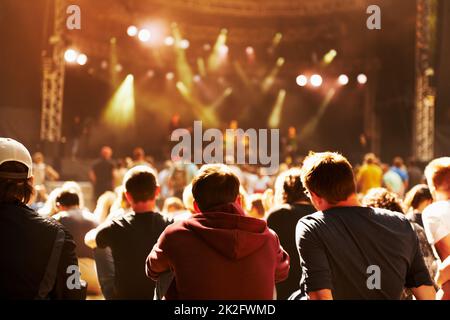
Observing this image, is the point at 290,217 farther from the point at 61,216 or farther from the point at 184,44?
the point at 184,44

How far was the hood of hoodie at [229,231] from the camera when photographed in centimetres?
174

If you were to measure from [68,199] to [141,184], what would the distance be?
124cm

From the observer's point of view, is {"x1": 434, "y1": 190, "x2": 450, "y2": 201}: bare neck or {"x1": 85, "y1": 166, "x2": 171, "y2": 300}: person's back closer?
{"x1": 434, "y1": 190, "x2": 450, "y2": 201}: bare neck

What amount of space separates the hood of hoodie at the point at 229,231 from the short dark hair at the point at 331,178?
0.27m

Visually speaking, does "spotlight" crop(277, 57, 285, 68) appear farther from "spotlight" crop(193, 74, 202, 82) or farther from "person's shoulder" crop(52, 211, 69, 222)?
"person's shoulder" crop(52, 211, 69, 222)

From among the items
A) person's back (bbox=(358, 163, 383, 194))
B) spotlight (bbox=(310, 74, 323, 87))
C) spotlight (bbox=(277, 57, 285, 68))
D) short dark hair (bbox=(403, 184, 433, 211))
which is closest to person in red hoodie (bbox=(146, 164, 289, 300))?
short dark hair (bbox=(403, 184, 433, 211))

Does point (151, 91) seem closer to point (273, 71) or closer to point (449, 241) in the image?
point (273, 71)

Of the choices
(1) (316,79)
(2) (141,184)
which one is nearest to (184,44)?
(1) (316,79)

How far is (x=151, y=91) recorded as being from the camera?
1602 centimetres

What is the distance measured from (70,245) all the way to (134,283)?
1.14 metres

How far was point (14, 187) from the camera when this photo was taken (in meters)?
1.86

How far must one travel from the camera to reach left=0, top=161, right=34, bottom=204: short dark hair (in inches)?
72.4

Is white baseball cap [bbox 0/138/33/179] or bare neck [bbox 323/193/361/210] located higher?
white baseball cap [bbox 0/138/33/179]

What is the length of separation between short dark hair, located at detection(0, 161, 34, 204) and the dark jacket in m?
0.05
